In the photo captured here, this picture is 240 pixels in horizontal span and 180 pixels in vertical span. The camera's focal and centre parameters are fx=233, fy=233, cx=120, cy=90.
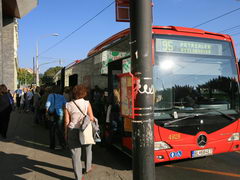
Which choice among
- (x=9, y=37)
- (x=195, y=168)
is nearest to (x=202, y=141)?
(x=195, y=168)

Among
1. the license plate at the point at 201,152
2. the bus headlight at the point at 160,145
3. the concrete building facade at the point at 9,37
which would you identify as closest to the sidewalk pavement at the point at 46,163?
the bus headlight at the point at 160,145

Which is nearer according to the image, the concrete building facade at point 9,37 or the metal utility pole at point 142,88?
the metal utility pole at point 142,88

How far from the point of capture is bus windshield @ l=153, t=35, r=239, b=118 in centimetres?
447

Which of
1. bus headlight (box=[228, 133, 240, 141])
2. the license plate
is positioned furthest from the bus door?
bus headlight (box=[228, 133, 240, 141])

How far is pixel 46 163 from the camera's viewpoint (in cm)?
534

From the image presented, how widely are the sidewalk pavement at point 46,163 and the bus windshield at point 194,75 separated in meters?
1.74

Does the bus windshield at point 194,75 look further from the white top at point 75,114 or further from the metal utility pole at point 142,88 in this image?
the metal utility pole at point 142,88

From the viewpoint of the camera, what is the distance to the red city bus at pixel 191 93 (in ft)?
A: 14.4

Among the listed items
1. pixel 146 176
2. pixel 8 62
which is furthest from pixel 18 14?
pixel 146 176

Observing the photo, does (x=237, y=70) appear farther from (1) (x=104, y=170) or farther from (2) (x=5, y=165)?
(2) (x=5, y=165)

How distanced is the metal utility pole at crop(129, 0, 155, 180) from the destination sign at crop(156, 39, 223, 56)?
5.41ft

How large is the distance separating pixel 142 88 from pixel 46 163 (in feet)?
11.7

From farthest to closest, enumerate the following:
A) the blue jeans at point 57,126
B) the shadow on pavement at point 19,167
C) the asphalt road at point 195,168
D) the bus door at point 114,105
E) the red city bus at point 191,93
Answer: the blue jeans at point 57,126
the bus door at point 114,105
the shadow on pavement at point 19,167
the asphalt road at point 195,168
the red city bus at point 191,93

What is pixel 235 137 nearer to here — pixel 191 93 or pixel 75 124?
pixel 191 93
